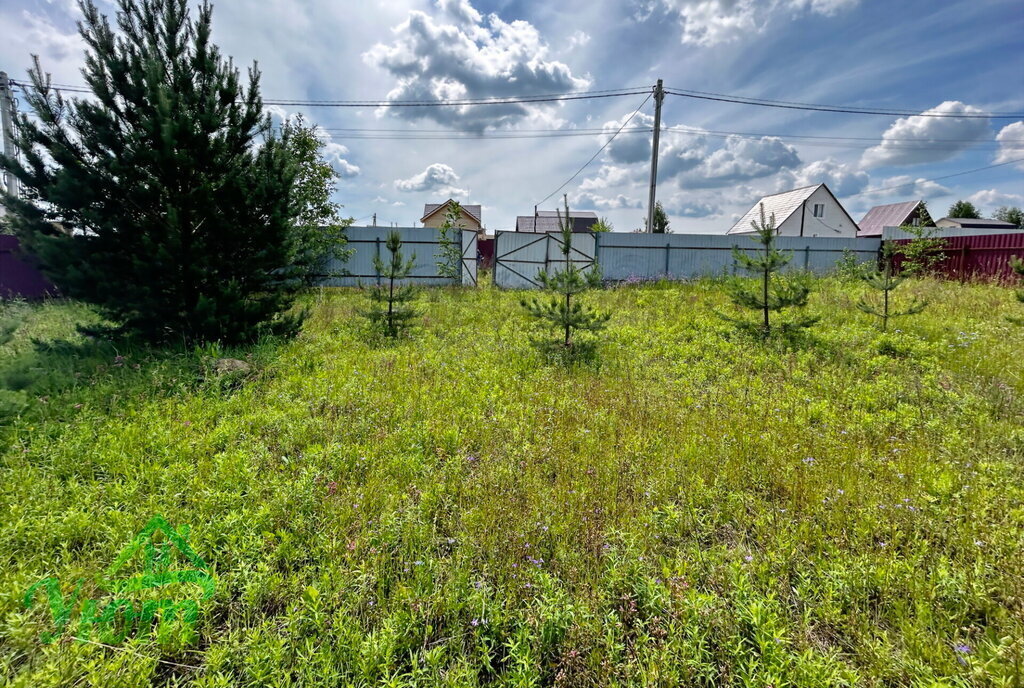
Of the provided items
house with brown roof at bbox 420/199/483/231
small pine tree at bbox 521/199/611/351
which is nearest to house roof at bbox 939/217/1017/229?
house with brown roof at bbox 420/199/483/231

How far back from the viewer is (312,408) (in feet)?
13.1

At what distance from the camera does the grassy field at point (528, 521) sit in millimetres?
1606

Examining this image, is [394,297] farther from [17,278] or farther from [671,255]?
[17,278]

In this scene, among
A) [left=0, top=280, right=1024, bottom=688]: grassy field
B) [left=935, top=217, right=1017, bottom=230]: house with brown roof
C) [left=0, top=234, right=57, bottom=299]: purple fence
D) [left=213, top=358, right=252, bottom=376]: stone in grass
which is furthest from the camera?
[left=935, top=217, right=1017, bottom=230]: house with brown roof

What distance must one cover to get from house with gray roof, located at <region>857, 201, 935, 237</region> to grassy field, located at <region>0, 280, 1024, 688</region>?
38.6m

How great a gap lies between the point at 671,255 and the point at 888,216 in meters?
33.7

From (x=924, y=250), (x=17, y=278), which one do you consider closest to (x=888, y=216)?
(x=924, y=250)

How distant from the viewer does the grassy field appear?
1.61 metres

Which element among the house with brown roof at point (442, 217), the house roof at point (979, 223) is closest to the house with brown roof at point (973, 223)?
the house roof at point (979, 223)

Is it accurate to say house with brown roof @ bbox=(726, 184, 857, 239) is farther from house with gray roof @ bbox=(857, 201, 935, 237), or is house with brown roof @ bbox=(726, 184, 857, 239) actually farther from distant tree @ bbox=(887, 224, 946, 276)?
distant tree @ bbox=(887, 224, 946, 276)

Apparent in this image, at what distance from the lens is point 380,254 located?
46.3ft

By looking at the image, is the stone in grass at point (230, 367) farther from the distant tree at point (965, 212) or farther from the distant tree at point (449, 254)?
the distant tree at point (965, 212)

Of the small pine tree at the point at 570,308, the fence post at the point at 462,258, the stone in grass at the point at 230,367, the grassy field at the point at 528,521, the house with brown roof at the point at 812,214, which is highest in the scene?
the house with brown roof at the point at 812,214

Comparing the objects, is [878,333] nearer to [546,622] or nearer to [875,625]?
[875,625]
